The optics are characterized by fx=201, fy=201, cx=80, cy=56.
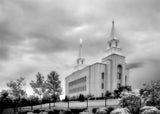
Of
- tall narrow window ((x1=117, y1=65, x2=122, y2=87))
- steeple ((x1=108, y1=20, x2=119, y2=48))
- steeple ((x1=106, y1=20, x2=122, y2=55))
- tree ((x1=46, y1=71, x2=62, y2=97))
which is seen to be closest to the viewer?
tree ((x1=46, y1=71, x2=62, y2=97))

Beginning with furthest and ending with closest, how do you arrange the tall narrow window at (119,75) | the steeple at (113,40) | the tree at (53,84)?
the steeple at (113,40) < the tall narrow window at (119,75) < the tree at (53,84)

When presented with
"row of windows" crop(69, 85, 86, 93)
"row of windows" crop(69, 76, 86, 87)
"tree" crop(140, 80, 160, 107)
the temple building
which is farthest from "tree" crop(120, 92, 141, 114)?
"row of windows" crop(69, 76, 86, 87)

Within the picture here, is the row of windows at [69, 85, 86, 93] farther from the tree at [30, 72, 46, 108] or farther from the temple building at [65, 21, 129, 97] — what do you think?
the tree at [30, 72, 46, 108]

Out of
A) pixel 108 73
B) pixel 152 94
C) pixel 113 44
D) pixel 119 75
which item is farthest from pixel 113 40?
pixel 152 94

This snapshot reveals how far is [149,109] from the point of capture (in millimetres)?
13828

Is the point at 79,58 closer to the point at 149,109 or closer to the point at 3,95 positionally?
the point at 3,95

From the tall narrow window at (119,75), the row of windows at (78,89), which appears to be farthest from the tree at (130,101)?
the row of windows at (78,89)

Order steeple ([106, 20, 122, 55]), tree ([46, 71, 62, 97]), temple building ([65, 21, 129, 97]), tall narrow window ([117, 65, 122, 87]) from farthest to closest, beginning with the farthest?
steeple ([106, 20, 122, 55])
tall narrow window ([117, 65, 122, 87])
temple building ([65, 21, 129, 97])
tree ([46, 71, 62, 97])

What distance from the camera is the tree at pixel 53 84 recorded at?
3803 cm

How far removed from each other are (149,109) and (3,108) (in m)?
34.0

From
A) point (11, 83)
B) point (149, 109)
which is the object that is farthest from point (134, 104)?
point (11, 83)

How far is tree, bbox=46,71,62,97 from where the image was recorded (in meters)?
38.0

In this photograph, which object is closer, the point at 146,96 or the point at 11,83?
the point at 146,96

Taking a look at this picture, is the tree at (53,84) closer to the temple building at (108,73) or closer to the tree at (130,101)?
the temple building at (108,73)
